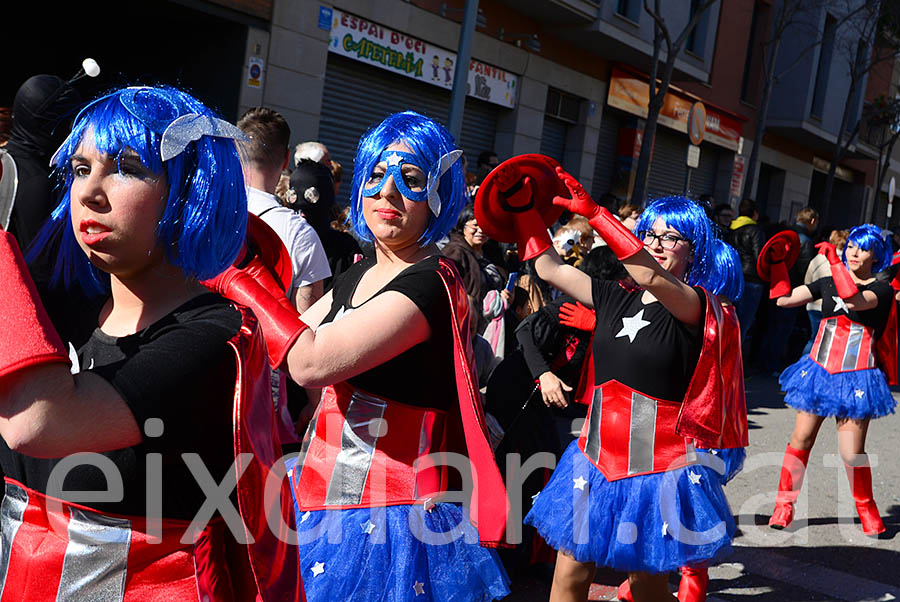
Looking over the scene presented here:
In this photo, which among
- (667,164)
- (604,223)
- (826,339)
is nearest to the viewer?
(604,223)

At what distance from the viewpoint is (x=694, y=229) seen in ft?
10.9

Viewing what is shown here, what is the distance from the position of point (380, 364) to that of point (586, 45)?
13697 millimetres

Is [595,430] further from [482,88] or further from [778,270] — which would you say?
[482,88]

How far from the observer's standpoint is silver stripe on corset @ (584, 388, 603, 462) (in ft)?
10.9

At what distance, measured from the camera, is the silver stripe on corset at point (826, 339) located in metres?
5.81

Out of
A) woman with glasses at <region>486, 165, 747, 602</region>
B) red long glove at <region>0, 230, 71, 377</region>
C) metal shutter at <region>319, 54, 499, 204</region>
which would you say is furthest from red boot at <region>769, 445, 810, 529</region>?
metal shutter at <region>319, 54, 499, 204</region>

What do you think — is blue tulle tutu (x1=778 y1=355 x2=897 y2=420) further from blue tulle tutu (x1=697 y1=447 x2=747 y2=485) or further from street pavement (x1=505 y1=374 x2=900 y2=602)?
blue tulle tutu (x1=697 y1=447 x2=747 y2=485)

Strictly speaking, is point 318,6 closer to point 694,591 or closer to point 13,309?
point 694,591

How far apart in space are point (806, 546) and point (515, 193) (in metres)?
3.39

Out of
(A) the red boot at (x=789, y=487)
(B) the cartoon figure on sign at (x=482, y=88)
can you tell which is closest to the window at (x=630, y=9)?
(B) the cartoon figure on sign at (x=482, y=88)

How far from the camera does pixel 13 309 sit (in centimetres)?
116

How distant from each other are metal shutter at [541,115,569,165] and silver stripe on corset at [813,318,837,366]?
917 centimetres

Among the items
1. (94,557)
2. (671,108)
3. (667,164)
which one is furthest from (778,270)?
(667,164)

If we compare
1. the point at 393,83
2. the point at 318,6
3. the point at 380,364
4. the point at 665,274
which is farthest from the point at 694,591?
the point at 393,83
